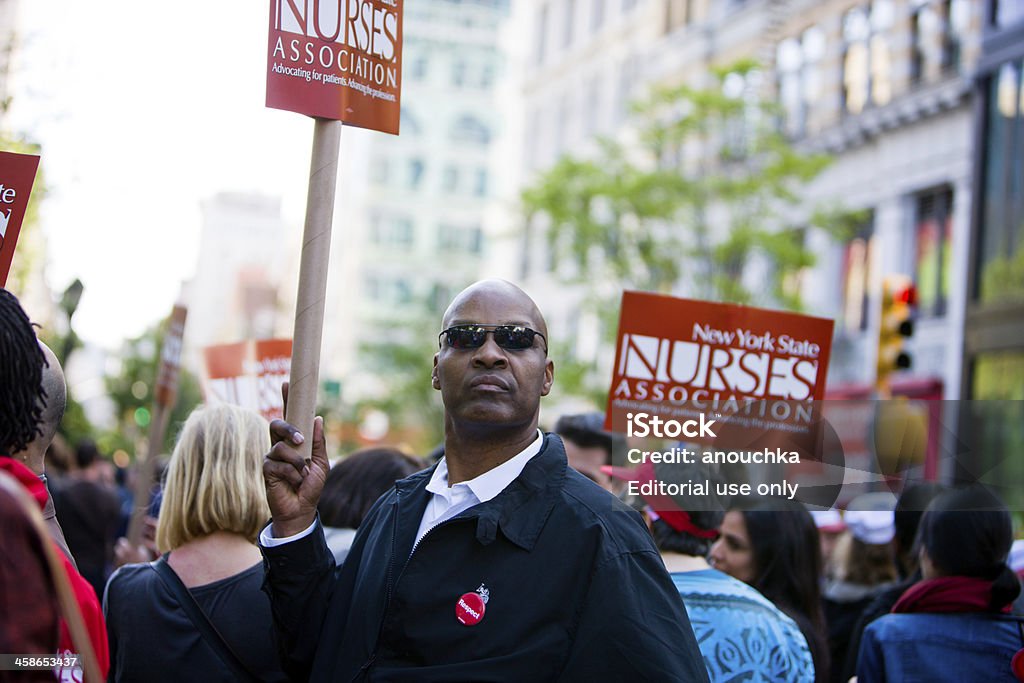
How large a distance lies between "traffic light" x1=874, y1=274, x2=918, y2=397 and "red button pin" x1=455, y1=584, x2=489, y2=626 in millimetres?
12349

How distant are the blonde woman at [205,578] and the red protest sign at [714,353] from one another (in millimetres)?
1770

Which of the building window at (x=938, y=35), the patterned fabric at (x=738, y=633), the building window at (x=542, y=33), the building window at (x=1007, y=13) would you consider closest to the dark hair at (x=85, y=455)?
the patterned fabric at (x=738, y=633)

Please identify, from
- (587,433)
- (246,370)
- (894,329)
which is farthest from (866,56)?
(587,433)

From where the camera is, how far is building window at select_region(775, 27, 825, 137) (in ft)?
102

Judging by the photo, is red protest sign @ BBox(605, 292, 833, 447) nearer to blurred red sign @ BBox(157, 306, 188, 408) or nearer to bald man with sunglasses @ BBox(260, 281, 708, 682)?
bald man with sunglasses @ BBox(260, 281, 708, 682)

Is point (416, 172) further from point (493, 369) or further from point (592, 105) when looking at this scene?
point (493, 369)

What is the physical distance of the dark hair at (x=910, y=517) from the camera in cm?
536

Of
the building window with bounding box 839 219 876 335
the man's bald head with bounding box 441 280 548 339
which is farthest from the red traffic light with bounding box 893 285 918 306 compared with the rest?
the building window with bounding box 839 219 876 335

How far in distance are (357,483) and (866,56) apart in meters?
26.5

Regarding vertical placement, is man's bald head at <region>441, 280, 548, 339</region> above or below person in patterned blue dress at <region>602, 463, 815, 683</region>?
above

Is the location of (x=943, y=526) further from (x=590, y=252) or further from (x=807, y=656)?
(x=590, y=252)

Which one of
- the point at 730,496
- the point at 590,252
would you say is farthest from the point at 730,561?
the point at 590,252

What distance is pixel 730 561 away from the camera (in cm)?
554

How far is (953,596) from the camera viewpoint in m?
4.66
